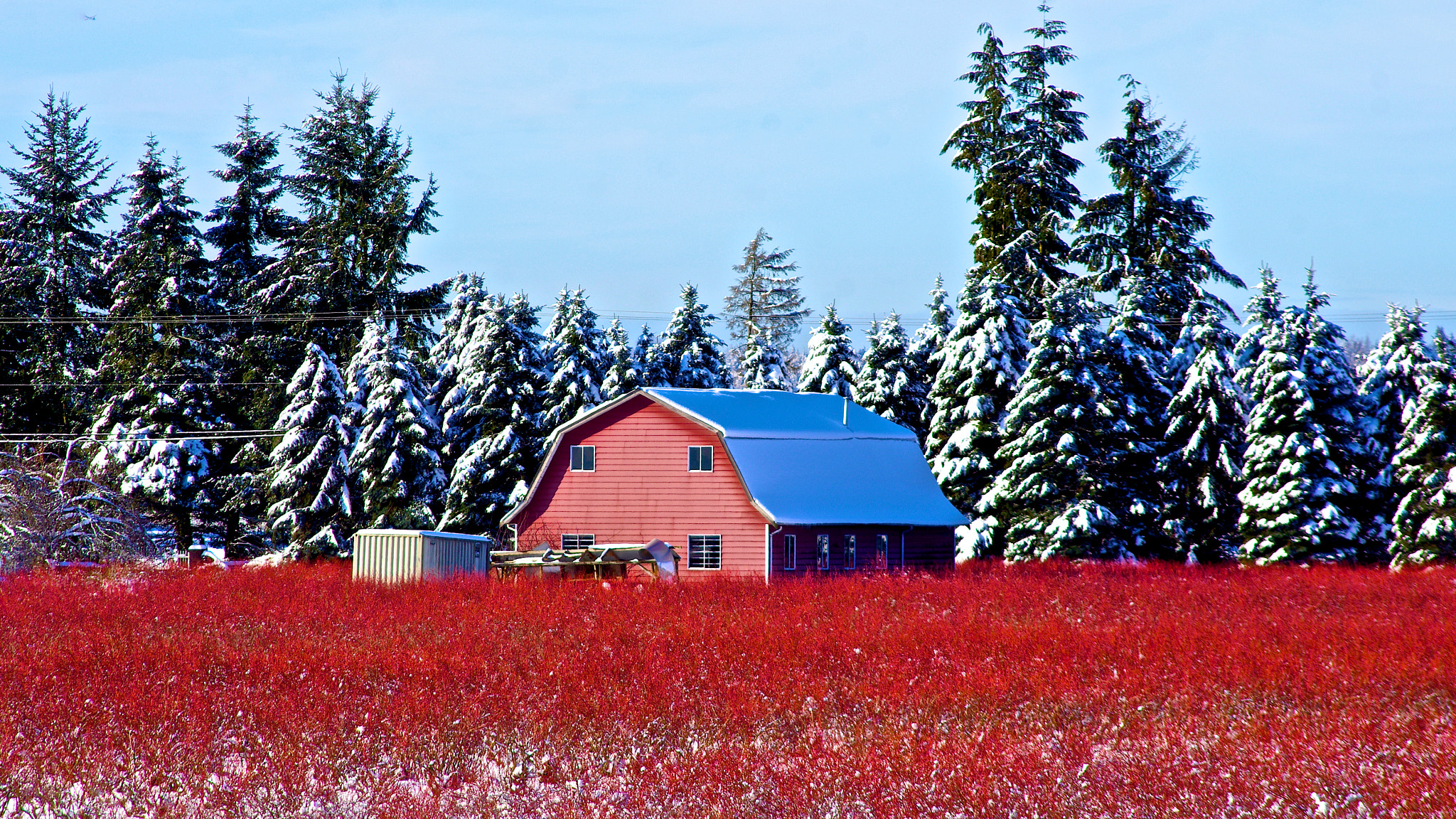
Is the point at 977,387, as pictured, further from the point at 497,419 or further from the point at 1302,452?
the point at 497,419

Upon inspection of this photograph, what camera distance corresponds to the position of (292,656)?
52.9 ft

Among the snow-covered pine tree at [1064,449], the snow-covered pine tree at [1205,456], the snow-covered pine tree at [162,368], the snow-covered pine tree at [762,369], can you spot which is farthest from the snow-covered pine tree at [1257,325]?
the snow-covered pine tree at [162,368]

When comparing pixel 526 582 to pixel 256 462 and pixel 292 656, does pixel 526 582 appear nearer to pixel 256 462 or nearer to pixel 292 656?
pixel 292 656

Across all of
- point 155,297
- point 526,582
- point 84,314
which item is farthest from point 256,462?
point 526,582

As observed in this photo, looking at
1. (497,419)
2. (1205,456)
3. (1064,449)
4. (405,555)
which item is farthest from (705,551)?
(1205,456)

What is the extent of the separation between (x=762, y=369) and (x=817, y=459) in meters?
18.4

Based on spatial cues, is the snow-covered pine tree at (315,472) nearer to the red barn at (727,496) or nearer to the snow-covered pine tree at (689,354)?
the red barn at (727,496)

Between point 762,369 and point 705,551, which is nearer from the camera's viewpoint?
point 705,551

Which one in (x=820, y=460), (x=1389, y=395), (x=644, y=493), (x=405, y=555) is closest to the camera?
(x=405, y=555)

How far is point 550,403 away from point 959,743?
33.6 metres

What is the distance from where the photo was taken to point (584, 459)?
37.1 meters

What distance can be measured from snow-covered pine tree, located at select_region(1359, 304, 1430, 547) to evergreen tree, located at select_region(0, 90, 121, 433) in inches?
1999

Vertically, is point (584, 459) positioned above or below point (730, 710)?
above

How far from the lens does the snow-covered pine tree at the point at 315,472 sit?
40.2 m
